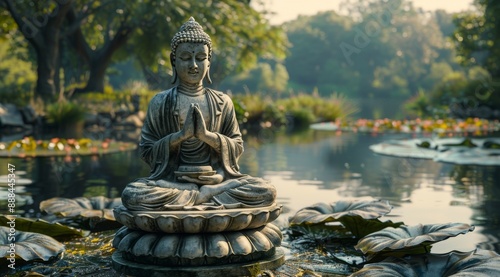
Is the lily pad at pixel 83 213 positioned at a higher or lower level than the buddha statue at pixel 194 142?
lower

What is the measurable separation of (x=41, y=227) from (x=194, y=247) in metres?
1.99

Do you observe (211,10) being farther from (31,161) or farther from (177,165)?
(177,165)

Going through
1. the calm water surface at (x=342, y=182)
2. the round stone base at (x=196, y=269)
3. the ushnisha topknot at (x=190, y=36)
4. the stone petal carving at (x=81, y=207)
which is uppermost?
the ushnisha topknot at (x=190, y=36)

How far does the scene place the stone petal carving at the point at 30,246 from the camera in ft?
17.9

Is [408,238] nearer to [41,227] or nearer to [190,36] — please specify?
[190,36]

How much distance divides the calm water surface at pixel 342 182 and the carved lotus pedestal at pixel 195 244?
2.03 m

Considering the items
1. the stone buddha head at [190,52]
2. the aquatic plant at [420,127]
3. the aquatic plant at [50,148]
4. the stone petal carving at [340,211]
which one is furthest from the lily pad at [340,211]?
the aquatic plant at [420,127]

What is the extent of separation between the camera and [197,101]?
604 centimetres

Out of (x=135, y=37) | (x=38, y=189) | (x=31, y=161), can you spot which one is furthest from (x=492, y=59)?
(x=38, y=189)

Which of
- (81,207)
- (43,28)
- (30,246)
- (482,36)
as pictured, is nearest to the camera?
(30,246)

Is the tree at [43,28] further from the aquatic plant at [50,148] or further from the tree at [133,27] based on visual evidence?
A: the aquatic plant at [50,148]

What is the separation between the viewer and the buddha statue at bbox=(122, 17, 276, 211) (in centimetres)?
568

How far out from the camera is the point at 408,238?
542cm

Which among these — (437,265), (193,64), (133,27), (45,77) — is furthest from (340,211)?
(133,27)
